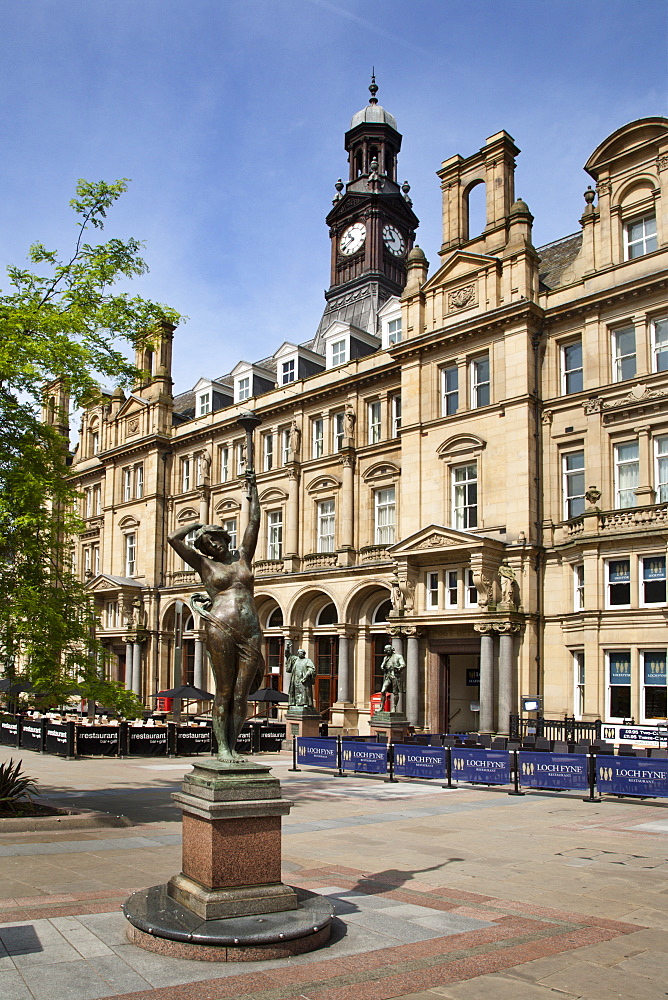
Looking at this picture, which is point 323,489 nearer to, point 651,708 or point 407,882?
point 651,708

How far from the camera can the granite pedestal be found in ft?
23.8

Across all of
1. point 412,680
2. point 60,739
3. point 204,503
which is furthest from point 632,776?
point 204,503

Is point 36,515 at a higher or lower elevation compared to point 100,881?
higher

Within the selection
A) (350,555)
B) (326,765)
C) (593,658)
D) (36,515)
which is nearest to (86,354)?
(36,515)

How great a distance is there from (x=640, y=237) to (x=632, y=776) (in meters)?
19.8

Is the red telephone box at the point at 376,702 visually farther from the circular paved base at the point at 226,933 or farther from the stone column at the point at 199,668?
the circular paved base at the point at 226,933

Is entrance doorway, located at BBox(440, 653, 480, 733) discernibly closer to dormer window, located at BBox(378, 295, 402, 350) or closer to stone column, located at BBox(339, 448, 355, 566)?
stone column, located at BBox(339, 448, 355, 566)

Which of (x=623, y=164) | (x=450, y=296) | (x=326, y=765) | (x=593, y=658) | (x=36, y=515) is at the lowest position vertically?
(x=326, y=765)

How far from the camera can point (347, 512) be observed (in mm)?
39312

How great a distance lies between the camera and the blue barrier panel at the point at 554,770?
1888 centimetres

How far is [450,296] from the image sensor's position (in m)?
34.7

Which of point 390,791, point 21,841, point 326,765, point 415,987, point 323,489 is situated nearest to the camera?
point 415,987

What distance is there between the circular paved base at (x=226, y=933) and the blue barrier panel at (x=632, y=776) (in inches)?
457

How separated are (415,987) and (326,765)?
16982 mm
